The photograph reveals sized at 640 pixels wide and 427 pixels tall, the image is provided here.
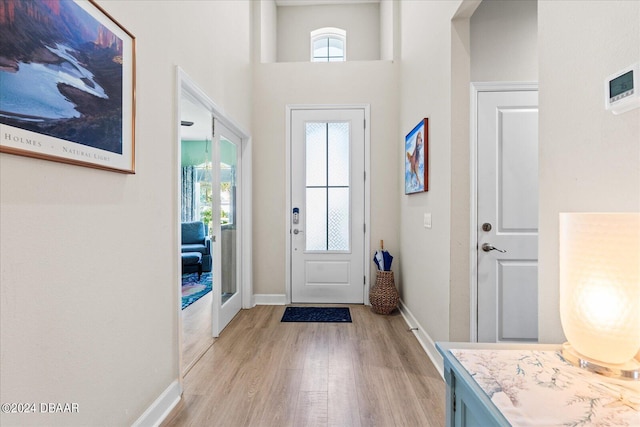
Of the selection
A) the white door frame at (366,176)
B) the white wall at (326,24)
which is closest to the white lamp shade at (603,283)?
the white door frame at (366,176)

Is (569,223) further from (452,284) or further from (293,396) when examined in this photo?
(293,396)

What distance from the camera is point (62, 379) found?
1081 millimetres

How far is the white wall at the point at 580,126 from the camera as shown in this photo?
85 centimetres

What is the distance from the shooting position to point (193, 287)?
4617 mm

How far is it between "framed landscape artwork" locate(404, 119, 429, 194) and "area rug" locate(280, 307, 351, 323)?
1.47 metres

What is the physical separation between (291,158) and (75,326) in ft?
9.19

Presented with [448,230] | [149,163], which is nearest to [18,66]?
[149,163]

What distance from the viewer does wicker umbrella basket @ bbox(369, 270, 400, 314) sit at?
10.7 feet

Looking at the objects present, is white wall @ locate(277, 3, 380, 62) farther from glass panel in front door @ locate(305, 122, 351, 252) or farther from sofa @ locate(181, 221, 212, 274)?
sofa @ locate(181, 221, 212, 274)

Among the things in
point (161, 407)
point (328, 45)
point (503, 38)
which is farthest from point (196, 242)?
point (503, 38)

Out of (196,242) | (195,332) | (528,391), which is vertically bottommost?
(195,332)

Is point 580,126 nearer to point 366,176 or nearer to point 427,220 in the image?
point 427,220

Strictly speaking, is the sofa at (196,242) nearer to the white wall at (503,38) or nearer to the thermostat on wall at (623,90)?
the white wall at (503,38)

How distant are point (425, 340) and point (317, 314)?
3.95ft
